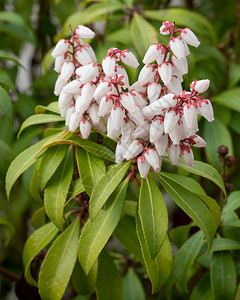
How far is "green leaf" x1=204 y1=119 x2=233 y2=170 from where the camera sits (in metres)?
1.24

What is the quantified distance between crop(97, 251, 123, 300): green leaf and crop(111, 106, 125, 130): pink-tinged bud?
1.19 ft

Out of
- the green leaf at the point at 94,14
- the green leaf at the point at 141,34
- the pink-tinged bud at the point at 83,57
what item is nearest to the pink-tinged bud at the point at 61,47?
the pink-tinged bud at the point at 83,57

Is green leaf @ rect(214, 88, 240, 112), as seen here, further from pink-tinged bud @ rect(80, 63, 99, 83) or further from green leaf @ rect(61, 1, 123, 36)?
pink-tinged bud @ rect(80, 63, 99, 83)

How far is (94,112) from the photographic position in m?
0.81

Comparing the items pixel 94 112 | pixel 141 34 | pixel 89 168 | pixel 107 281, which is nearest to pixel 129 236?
pixel 107 281

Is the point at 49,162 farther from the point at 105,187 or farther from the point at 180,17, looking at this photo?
the point at 180,17

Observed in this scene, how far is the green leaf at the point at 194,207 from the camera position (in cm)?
84

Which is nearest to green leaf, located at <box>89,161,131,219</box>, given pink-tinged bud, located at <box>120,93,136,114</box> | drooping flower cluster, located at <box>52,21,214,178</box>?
drooping flower cluster, located at <box>52,21,214,178</box>

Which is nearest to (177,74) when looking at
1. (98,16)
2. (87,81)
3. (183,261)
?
(87,81)

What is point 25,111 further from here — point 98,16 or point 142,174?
→ point 142,174

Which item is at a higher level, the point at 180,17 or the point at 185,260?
the point at 180,17

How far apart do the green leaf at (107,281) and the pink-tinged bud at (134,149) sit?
309 mm

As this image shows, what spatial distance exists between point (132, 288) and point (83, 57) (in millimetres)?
718

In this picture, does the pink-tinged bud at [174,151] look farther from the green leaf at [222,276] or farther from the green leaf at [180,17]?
the green leaf at [180,17]
